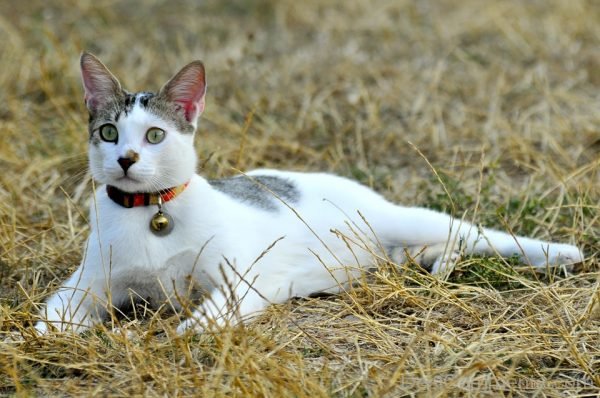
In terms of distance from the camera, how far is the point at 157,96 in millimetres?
3135

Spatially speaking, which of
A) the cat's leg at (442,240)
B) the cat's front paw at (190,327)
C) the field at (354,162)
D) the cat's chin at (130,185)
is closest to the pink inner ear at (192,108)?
the cat's chin at (130,185)

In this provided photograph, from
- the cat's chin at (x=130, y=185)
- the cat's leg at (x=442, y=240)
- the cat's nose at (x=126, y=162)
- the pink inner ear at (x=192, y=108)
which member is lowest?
the cat's leg at (x=442, y=240)

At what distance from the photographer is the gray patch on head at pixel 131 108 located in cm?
305

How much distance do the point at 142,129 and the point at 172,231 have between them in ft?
1.25

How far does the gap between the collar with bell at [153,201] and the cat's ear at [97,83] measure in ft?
1.01

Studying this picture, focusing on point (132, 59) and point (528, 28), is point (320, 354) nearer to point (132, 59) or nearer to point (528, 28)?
point (132, 59)

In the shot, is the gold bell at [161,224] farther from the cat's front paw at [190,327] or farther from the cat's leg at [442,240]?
the cat's leg at [442,240]

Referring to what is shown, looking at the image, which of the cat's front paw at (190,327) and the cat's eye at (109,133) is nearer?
the cat's front paw at (190,327)

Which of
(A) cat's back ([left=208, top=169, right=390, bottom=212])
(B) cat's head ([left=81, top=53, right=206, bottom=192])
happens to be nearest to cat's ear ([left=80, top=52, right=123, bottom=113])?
(B) cat's head ([left=81, top=53, right=206, bottom=192])

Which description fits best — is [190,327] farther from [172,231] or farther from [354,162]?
[354,162]

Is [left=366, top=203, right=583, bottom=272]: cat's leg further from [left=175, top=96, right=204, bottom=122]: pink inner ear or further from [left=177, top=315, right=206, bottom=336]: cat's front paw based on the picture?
[left=177, top=315, right=206, bottom=336]: cat's front paw

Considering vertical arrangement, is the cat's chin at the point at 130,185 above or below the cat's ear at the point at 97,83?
below

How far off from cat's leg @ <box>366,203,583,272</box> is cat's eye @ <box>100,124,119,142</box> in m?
1.16

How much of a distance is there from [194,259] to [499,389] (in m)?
1.12
